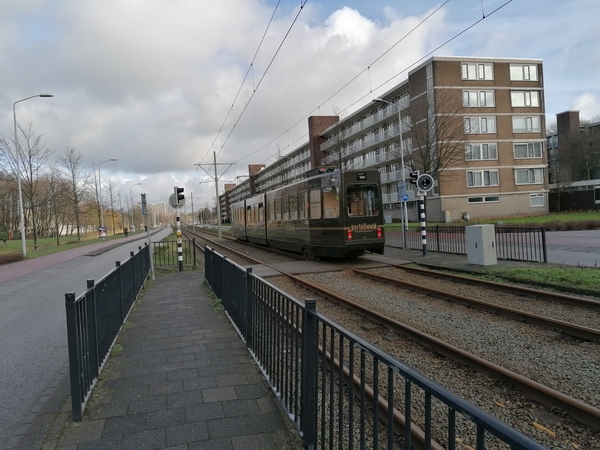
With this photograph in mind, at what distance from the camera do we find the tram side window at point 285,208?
1770 cm

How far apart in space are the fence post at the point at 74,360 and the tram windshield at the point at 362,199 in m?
10.8

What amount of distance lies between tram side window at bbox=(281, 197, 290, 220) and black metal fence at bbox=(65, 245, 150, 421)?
11444 millimetres

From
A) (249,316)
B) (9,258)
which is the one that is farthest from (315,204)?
(9,258)

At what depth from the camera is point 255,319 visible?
4723 millimetres

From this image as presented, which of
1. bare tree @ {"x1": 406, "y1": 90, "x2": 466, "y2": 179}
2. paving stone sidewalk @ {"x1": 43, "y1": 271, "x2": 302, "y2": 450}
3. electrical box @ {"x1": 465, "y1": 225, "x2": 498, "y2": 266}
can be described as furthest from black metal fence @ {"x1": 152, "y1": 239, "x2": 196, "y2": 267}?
bare tree @ {"x1": 406, "y1": 90, "x2": 466, "y2": 179}

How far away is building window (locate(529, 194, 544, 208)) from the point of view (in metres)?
47.4

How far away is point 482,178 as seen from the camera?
45.9 m

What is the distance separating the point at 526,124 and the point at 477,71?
26.5 ft

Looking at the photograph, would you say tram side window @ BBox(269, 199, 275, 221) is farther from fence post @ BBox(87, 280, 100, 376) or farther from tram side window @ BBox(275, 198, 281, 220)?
fence post @ BBox(87, 280, 100, 376)

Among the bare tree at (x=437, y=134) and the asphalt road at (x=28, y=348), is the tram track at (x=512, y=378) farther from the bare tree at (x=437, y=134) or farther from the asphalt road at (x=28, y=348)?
the bare tree at (x=437, y=134)

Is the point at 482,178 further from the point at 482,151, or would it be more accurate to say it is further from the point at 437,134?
the point at 437,134

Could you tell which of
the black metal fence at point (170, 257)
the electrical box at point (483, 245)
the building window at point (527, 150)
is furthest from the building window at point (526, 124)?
the electrical box at point (483, 245)

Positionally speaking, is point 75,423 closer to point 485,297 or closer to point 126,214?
point 485,297

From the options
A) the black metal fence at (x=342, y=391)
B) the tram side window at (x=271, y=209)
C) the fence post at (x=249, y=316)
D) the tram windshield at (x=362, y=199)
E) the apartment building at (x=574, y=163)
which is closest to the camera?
the black metal fence at (x=342, y=391)
